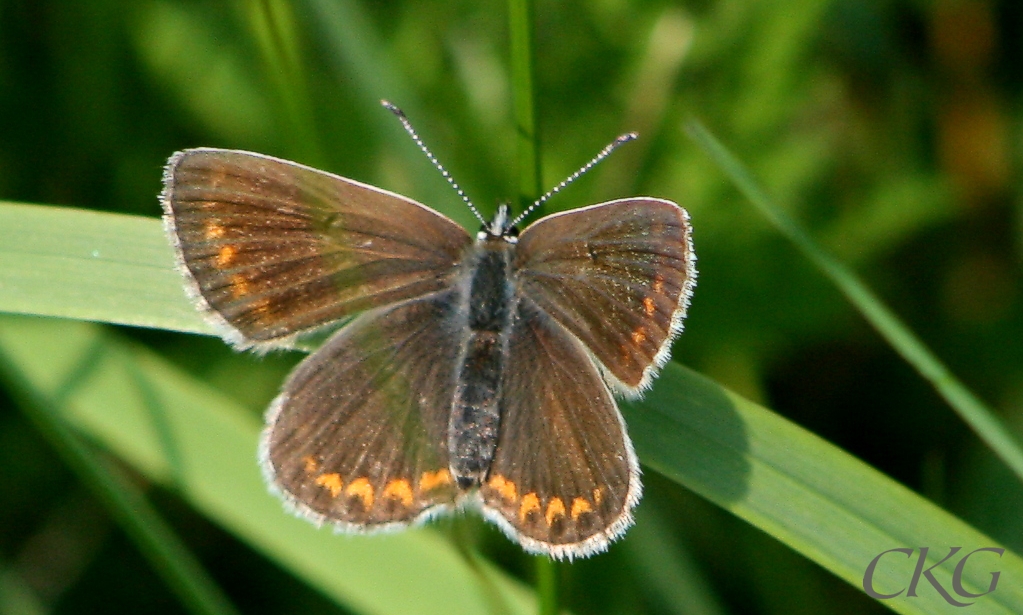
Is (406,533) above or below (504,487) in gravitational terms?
below

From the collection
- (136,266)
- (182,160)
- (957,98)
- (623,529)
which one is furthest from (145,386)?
(957,98)

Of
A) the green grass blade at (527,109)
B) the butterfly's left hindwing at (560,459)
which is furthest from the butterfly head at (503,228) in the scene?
the butterfly's left hindwing at (560,459)

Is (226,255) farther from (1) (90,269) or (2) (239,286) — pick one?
(1) (90,269)

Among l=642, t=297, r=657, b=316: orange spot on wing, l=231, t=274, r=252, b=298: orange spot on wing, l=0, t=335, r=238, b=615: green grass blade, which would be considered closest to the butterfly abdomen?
l=642, t=297, r=657, b=316: orange spot on wing

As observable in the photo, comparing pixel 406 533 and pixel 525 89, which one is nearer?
pixel 525 89

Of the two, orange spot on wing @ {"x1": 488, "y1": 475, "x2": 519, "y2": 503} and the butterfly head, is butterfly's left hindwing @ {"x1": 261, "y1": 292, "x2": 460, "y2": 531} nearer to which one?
orange spot on wing @ {"x1": 488, "y1": 475, "x2": 519, "y2": 503}

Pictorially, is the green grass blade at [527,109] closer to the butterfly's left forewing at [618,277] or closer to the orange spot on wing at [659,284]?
the butterfly's left forewing at [618,277]

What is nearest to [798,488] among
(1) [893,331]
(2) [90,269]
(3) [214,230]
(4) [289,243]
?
(1) [893,331]

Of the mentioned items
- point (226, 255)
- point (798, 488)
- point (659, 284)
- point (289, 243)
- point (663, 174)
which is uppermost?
point (663, 174)
